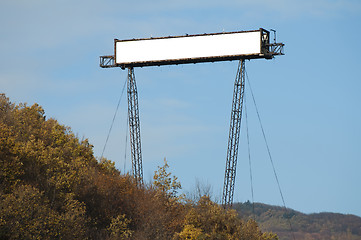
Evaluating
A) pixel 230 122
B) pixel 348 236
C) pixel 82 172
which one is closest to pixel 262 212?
pixel 348 236

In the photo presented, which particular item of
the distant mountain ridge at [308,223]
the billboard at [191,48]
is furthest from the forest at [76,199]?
the distant mountain ridge at [308,223]

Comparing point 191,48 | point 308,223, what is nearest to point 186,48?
point 191,48

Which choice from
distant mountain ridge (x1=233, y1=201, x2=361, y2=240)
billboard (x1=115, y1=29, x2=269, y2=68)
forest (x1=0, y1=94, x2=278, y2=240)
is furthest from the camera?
distant mountain ridge (x1=233, y1=201, x2=361, y2=240)

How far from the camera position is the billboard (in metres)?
45.1

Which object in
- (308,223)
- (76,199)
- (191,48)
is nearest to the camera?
(76,199)

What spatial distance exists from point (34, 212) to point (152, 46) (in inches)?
867

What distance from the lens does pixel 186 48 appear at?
46.7m

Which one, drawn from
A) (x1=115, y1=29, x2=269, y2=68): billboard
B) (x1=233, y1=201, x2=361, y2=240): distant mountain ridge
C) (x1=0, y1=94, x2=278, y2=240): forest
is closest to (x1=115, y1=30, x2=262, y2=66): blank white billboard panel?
(x1=115, y1=29, x2=269, y2=68): billboard

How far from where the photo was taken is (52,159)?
34.0m

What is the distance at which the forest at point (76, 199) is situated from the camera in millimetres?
29616

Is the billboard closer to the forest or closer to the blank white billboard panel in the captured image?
the blank white billboard panel

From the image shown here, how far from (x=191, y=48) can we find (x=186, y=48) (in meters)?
0.42

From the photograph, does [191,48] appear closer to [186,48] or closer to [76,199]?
[186,48]

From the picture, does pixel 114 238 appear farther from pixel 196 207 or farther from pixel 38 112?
pixel 38 112
